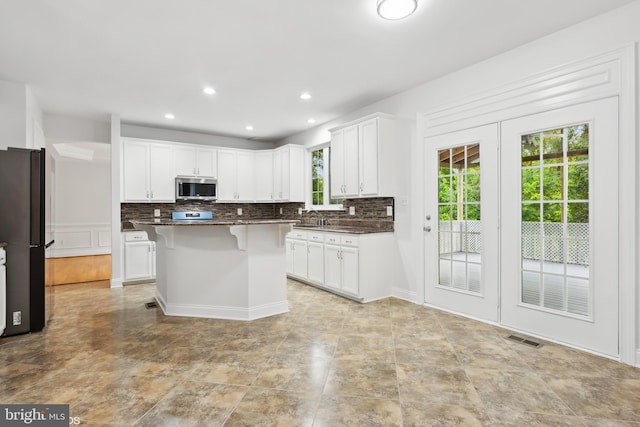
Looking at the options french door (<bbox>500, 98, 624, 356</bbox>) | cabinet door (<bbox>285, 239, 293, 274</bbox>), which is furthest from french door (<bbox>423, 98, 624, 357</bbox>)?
cabinet door (<bbox>285, 239, 293, 274</bbox>)

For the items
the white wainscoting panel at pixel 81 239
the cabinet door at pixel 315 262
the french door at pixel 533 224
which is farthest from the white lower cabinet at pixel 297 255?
the white wainscoting panel at pixel 81 239

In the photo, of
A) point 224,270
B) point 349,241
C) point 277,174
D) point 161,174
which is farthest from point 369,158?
point 161,174

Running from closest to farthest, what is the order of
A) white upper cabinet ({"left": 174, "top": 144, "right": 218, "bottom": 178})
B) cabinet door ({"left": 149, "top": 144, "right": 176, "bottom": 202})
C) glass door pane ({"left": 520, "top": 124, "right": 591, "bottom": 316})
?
1. glass door pane ({"left": 520, "top": 124, "right": 591, "bottom": 316})
2. cabinet door ({"left": 149, "top": 144, "right": 176, "bottom": 202})
3. white upper cabinet ({"left": 174, "top": 144, "right": 218, "bottom": 178})

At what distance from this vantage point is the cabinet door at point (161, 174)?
5676mm

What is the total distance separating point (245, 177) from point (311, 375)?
4.91m

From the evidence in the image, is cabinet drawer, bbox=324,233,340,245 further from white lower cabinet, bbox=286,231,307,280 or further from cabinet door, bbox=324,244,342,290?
white lower cabinet, bbox=286,231,307,280

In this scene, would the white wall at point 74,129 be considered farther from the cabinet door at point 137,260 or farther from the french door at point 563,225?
the french door at point 563,225

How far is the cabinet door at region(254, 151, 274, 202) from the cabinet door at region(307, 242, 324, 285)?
2.11 metres

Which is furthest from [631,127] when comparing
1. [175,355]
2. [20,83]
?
[20,83]

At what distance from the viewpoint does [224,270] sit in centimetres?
362

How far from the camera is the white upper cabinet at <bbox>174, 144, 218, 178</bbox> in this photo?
5953mm

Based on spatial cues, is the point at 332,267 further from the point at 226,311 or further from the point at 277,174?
the point at 277,174

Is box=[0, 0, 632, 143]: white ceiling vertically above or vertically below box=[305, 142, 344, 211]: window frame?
above

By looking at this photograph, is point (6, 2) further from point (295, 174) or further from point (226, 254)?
point (295, 174)
